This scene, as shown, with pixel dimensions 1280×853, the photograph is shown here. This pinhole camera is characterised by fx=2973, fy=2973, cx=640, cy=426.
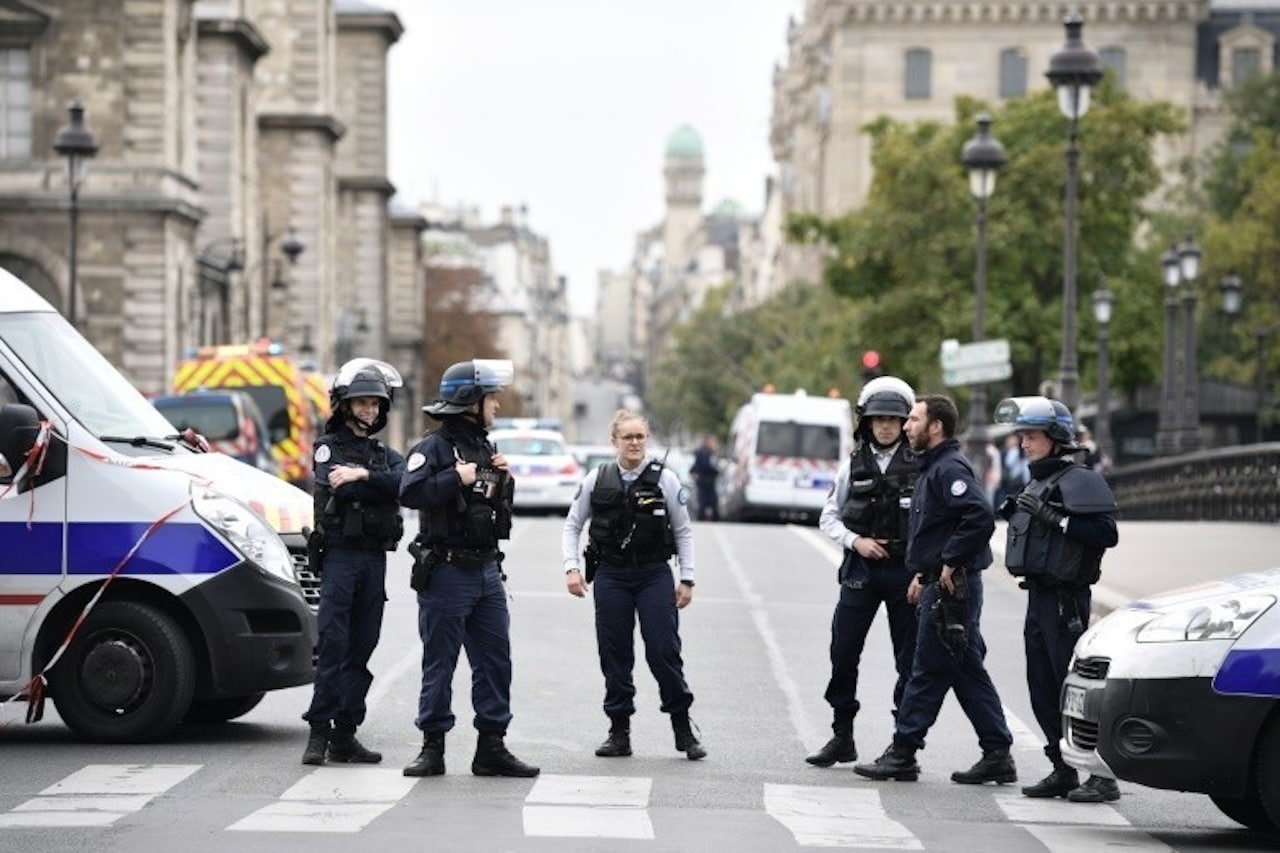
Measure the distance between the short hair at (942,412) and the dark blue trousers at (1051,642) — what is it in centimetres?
86

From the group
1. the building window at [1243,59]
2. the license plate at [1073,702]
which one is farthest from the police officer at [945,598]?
the building window at [1243,59]

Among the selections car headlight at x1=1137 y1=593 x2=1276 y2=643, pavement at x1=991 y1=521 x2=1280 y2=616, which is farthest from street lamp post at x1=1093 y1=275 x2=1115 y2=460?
car headlight at x1=1137 y1=593 x2=1276 y2=643

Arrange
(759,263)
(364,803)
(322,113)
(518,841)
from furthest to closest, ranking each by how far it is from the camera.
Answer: (759,263) → (322,113) → (364,803) → (518,841)

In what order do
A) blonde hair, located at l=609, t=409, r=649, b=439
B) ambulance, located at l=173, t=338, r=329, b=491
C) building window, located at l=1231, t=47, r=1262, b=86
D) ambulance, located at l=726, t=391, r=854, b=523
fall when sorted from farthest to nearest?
building window, located at l=1231, t=47, r=1262, b=86
ambulance, located at l=726, t=391, r=854, b=523
ambulance, located at l=173, t=338, r=329, b=491
blonde hair, located at l=609, t=409, r=649, b=439

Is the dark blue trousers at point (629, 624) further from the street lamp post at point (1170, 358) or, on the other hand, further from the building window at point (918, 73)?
the building window at point (918, 73)

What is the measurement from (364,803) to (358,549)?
1.73 meters

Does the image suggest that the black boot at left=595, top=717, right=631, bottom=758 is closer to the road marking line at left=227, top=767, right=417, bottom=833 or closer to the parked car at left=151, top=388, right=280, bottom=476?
the road marking line at left=227, top=767, right=417, bottom=833

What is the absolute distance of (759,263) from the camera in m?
190

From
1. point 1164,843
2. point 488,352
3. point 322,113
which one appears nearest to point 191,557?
point 1164,843

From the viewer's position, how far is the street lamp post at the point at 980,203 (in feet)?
132

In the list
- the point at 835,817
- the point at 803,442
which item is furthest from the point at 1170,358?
the point at 835,817

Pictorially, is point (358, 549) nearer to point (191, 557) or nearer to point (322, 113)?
point (191, 557)

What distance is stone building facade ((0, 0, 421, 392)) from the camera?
61.5 meters

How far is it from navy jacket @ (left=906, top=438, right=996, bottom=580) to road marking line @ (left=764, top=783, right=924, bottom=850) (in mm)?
1138
